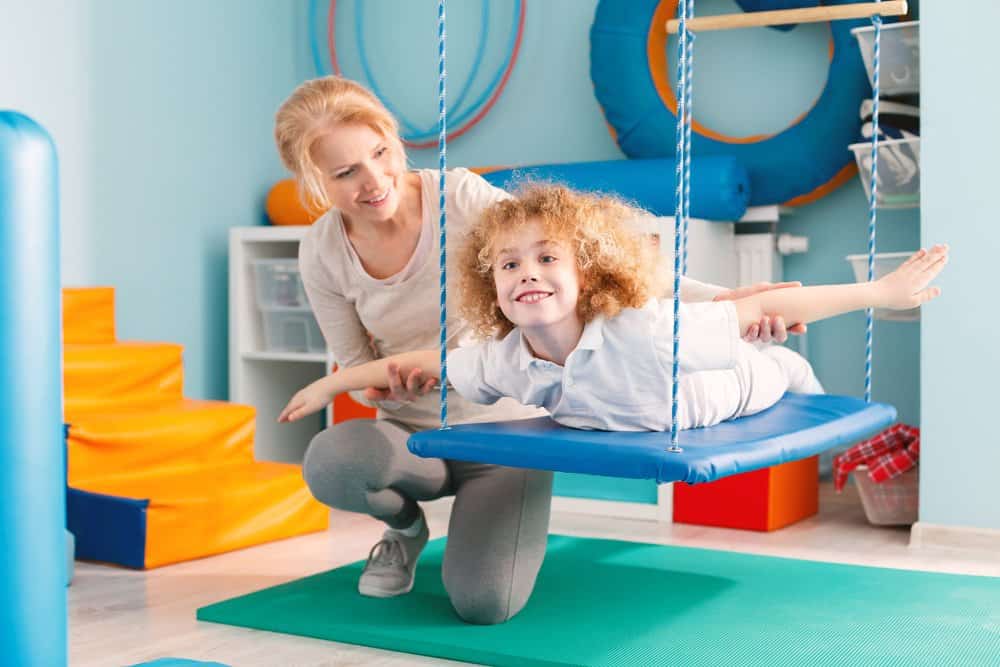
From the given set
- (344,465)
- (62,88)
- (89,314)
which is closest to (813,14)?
(344,465)

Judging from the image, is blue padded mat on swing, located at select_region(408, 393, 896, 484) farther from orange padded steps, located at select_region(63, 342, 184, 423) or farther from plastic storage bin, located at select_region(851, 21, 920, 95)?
orange padded steps, located at select_region(63, 342, 184, 423)

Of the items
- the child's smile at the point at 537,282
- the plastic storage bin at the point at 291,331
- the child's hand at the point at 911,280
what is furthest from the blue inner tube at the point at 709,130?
the child's smile at the point at 537,282

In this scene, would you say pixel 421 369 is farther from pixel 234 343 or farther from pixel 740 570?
pixel 234 343

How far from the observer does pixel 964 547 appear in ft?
8.32

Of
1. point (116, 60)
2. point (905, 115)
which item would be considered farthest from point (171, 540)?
point (905, 115)

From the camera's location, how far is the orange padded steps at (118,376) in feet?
9.04

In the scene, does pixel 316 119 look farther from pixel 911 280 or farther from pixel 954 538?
pixel 954 538

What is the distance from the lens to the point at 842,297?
182cm

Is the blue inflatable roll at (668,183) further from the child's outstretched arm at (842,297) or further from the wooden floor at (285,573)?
the child's outstretched arm at (842,297)

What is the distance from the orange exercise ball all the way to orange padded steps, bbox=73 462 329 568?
960 mm

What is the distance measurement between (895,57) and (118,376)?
1.98m

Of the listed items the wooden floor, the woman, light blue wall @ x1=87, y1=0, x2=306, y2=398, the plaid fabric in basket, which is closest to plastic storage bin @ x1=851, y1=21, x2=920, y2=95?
the plaid fabric in basket

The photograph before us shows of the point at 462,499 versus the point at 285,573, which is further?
the point at 285,573

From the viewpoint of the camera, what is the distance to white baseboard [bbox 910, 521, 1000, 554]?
2514 mm
